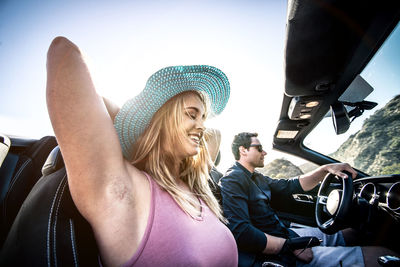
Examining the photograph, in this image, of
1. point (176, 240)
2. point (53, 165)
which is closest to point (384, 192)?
point (176, 240)

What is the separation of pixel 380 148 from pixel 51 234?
6473 mm

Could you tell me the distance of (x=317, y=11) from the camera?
1398 mm

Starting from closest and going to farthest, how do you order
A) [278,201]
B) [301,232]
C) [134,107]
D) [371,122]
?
[134,107] → [301,232] → [278,201] → [371,122]

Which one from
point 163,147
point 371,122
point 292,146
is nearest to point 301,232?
point 292,146

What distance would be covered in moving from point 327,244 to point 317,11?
2.97 metres

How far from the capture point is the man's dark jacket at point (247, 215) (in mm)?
1895

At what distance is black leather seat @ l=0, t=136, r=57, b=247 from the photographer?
1.29 metres

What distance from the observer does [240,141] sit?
3115 mm

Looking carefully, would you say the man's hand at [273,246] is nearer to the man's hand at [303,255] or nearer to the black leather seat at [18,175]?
the man's hand at [303,255]

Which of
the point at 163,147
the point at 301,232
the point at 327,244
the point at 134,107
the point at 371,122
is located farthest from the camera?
the point at 371,122

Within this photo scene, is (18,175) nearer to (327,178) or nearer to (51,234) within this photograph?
(51,234)

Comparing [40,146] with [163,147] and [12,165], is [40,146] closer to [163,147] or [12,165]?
[12,165]

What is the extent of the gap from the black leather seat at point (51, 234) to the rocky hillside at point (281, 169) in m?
17.2

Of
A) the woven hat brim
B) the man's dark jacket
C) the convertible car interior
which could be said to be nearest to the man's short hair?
the man's dark jacket
